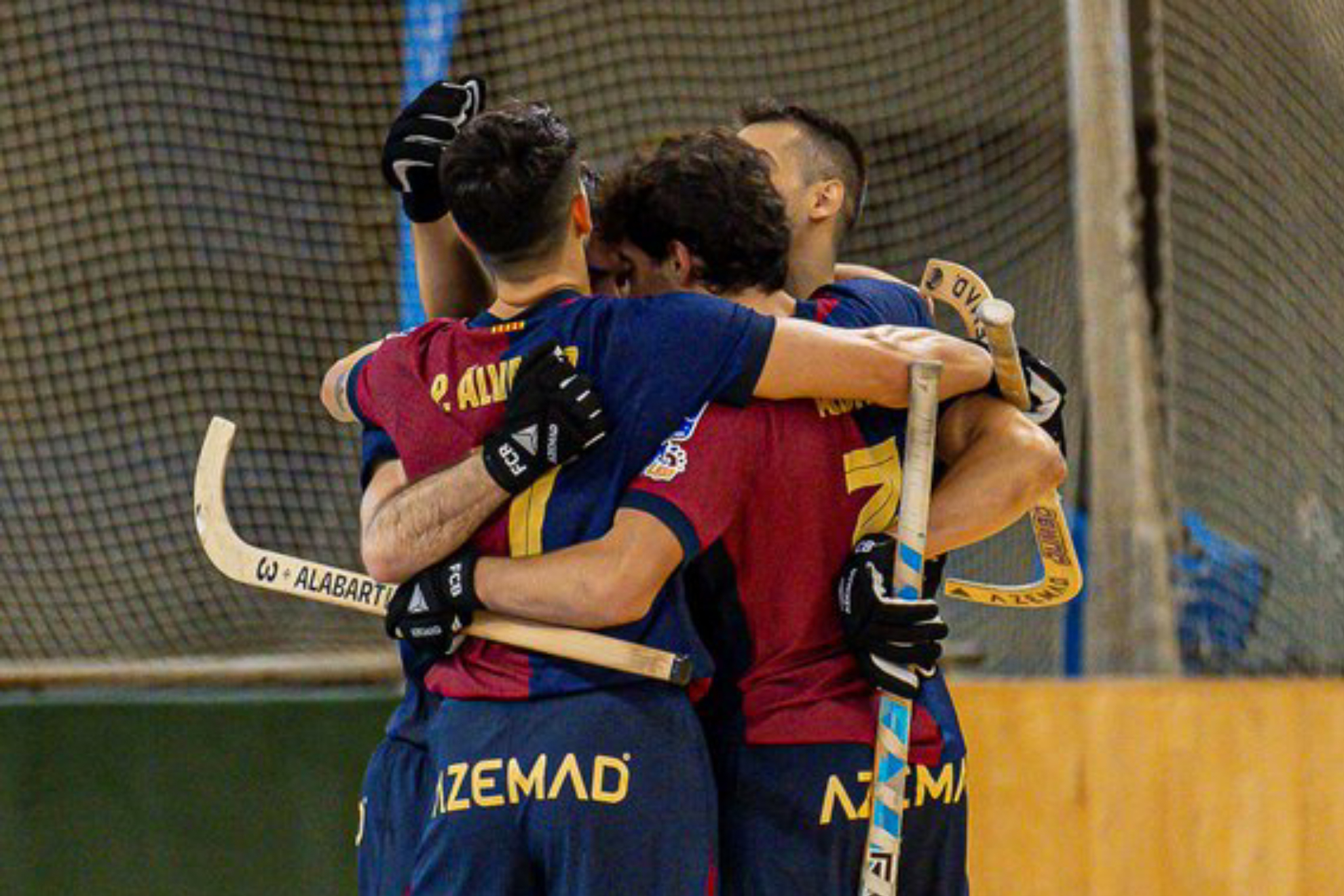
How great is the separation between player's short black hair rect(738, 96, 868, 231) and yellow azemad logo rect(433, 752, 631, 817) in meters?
0.92

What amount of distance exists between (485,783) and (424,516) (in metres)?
0.32

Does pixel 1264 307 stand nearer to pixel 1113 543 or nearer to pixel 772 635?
pixel 1113 543

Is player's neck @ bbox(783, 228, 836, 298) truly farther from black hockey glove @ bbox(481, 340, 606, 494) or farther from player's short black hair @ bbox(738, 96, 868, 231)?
black hockey glove @ bbox(481, 340, 606, 494)

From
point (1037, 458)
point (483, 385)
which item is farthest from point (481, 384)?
point (1037, 458)

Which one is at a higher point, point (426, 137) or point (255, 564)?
point (426, 137)

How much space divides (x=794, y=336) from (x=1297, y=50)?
10.7 ft

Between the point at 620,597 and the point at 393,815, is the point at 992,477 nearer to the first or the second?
the point at 620,597

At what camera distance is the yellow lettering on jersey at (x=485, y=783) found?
2.13 m

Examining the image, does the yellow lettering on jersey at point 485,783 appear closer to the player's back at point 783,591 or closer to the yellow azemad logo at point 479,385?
the player's back at point 783,591

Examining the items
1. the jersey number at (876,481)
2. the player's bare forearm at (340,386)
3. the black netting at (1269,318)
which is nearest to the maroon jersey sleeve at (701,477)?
the jersey number at (876,481)

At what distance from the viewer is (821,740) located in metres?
2.24

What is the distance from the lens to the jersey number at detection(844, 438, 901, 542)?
7.57ft

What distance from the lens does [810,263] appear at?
8.49ft

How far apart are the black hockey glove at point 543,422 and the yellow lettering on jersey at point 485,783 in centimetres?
31
